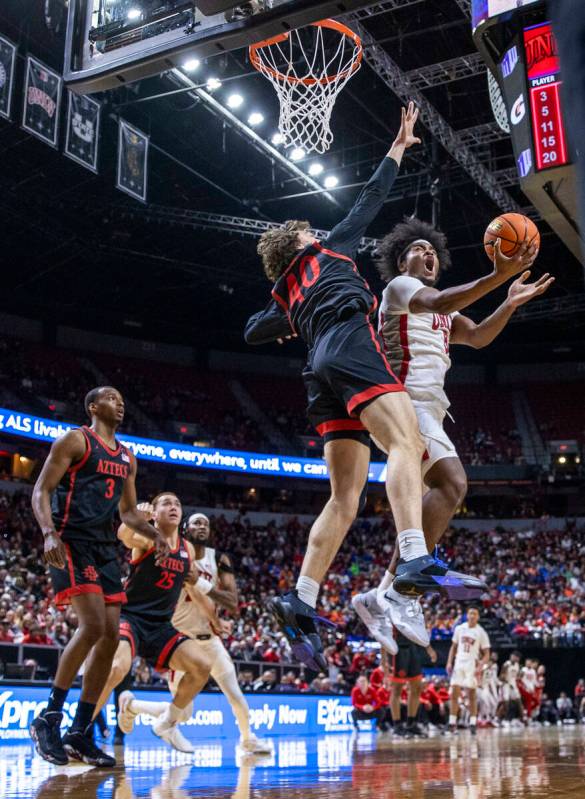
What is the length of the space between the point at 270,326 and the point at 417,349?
2.91ft

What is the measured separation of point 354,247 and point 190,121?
56.0ft

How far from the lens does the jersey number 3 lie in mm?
6887

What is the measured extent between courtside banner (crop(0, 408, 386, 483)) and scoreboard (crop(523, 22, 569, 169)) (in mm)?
18940

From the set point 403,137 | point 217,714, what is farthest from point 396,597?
point 217,714

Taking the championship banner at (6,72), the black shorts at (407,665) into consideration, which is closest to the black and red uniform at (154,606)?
the black shorts at (407,665)

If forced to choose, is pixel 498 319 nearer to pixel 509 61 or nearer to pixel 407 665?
pixel 509 61

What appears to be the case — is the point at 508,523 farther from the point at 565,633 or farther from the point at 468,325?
the point at 468,325

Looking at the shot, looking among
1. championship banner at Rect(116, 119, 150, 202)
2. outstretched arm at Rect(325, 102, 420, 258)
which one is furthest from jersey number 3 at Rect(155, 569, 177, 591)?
championship banner at Rect(116, 119, 150, 202)

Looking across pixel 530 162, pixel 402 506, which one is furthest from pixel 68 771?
pixel 530 162

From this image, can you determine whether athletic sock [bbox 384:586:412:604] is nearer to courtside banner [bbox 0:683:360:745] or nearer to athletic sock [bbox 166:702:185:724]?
athletic sock [bbox 166:702:185:724]

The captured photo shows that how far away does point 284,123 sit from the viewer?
11836mm

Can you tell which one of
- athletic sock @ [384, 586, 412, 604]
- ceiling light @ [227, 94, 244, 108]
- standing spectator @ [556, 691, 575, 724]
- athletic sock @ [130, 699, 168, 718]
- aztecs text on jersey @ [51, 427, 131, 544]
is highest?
ceiling light @ [227, 94, 244, 108]

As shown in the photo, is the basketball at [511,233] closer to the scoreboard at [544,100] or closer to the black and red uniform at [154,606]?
the scoreboard at [544,100]

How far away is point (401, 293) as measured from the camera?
182 inches
